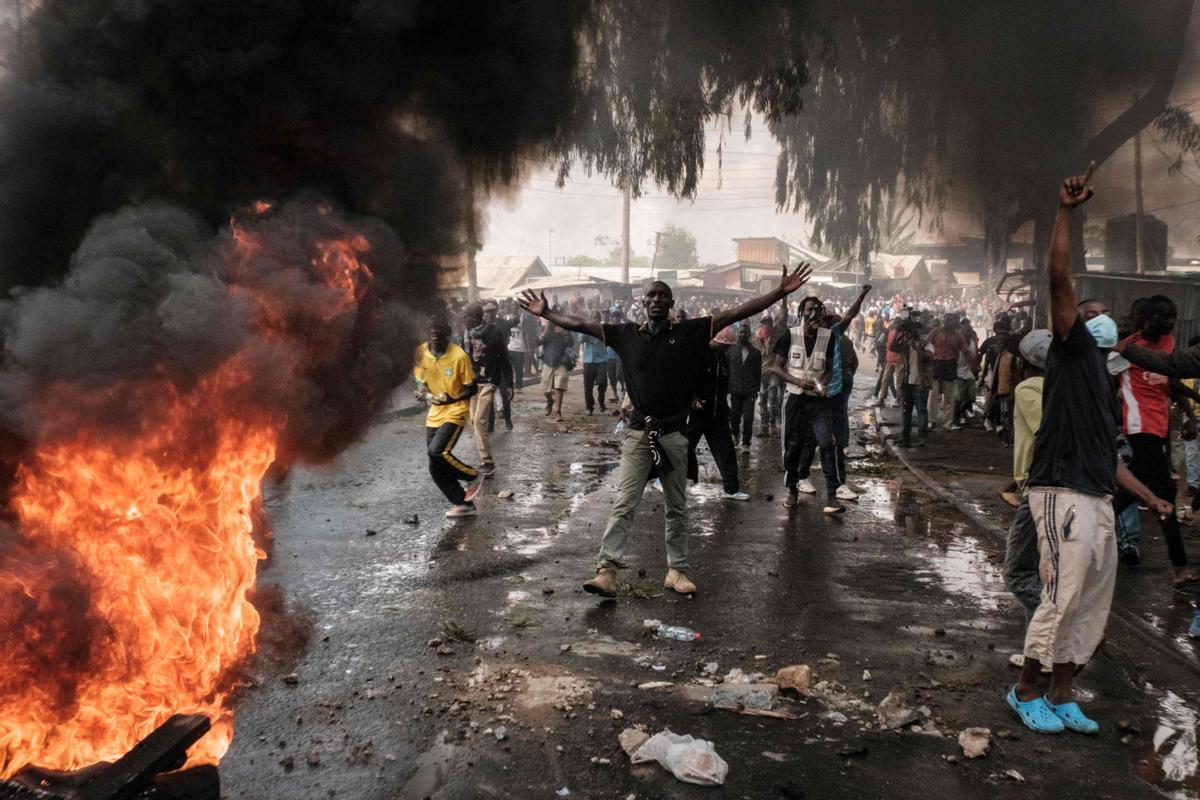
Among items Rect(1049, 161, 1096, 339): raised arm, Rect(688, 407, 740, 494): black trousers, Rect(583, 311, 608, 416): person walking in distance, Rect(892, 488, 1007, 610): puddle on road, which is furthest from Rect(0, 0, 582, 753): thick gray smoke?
Rect(583, 311, 608, 416): person walking in distance

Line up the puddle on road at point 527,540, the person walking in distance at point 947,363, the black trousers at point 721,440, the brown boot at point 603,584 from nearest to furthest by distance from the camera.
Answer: the brown boot at point 603,584
the puddle on road at point 527,540
the black trousers at point 721,440
the person walking in distance at point 947,363

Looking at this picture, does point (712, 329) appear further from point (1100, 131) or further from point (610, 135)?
point (1100, 131)

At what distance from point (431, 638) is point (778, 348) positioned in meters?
5.30

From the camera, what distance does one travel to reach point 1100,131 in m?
15.2

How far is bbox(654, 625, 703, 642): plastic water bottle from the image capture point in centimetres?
514

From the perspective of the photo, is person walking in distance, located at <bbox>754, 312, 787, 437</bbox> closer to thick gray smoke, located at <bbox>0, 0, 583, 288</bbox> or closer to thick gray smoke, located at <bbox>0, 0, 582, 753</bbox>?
thick gray smoke, located at <bbox>0, 0, 583, 288</bbox>

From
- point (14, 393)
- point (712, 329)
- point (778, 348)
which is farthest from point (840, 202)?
point (14, 393)

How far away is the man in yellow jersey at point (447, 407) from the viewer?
26.6ft

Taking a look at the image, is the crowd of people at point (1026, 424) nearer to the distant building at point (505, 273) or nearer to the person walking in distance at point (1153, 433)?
the person walking in distance at point (1153, 433)

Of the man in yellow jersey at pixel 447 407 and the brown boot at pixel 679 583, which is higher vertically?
the man in yellow jersey at pixel 447 407

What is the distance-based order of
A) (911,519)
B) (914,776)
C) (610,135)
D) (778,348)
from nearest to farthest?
(914,776) < (610,135) < (911,519) < (778,348)

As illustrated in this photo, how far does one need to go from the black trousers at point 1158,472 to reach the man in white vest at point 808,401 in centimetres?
275

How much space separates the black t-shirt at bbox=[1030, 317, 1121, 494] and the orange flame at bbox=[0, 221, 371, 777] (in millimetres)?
3149

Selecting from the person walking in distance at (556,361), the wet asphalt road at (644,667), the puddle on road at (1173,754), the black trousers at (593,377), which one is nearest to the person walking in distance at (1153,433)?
the wet asphalt road at (644,667)
